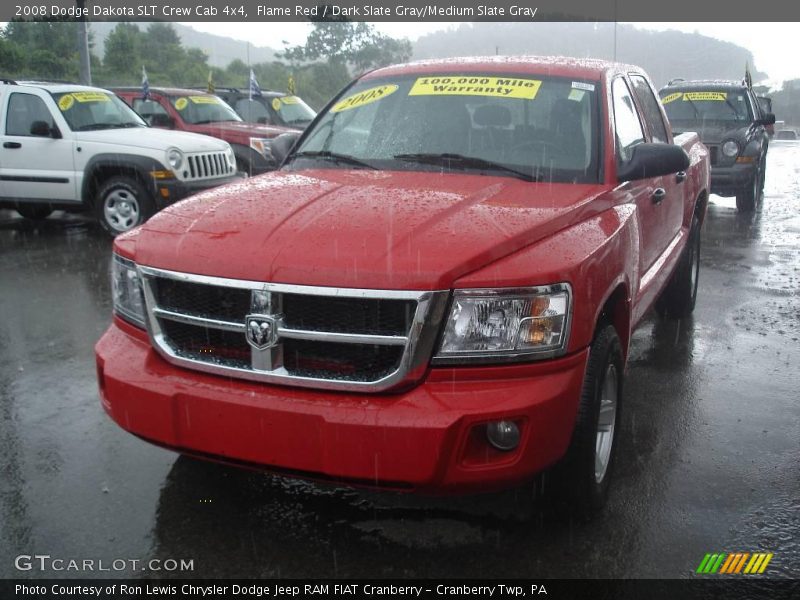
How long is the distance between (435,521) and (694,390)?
2.23 metres

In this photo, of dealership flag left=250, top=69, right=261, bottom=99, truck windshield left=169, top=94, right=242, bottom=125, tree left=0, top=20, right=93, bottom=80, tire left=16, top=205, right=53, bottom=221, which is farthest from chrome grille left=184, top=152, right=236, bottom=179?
tree left=0, top=20, right=93, bottom=80

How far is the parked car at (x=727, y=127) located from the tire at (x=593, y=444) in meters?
9.58

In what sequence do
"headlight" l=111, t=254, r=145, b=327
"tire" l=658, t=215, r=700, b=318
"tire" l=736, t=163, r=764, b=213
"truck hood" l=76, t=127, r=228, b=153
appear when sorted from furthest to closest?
"tire" l=736, t=163, r=764, b=213, "truck hood" l=76, t=127, r=228, b=153, "tire" l=658, t=215, r=700, b=318, "headlight" l=111, t=254, r=145, b=327

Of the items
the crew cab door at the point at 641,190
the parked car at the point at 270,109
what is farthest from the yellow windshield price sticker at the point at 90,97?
the crew cab door at the point at 641,190

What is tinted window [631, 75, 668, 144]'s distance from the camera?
485 cm

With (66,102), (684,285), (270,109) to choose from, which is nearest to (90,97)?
(66,102)

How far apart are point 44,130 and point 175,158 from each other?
5.42 feet

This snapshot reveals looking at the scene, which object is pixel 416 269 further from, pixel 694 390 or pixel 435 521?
pixel 694 390

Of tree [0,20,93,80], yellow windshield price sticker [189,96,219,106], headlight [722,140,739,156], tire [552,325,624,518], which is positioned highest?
tree [0,20,93,80]

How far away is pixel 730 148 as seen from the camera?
11.8 m

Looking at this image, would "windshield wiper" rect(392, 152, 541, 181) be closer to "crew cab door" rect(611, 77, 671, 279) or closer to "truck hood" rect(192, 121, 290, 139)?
"crew cab door" rect(611, 77, 671, 279)

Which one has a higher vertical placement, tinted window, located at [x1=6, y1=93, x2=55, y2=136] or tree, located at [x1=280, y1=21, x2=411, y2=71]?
tree, located at [x1=280, y1=21, x2=411, y2=71]

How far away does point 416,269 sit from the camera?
252cm

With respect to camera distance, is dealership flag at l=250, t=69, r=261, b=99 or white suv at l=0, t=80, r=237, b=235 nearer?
white suv at l=0, t=80, r=237, b=235
